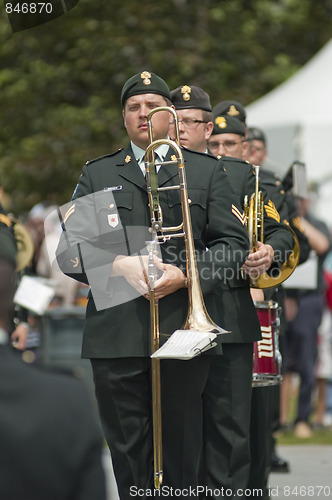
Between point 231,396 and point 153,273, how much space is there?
2.58 feet

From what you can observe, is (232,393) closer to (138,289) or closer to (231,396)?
(231,396)

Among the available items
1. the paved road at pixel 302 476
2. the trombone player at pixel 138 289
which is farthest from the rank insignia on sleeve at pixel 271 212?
the paved road at pixel 302 476

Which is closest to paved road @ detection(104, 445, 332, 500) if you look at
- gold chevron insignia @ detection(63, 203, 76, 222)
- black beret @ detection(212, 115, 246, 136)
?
gold chevron insignia @ detection(63, 203, 76, 222)

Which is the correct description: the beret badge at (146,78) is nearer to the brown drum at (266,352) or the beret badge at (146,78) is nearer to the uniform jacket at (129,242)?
the uniform jacket at (129,242)

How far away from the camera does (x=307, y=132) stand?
46.2 feet

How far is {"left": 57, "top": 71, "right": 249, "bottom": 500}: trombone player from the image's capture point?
5.13m

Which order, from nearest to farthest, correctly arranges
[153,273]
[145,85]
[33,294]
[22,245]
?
1. [153,273]
2. [145,85]
3. [22,245]
4. [33,294]

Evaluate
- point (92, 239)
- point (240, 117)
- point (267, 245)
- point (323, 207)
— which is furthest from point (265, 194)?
point (323, 207)

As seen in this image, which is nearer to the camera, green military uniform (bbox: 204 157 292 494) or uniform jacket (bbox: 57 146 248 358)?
uniform jacket (bbox: 57 146 248 358)

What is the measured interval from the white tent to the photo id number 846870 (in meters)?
7.73

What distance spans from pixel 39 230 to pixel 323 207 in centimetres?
398

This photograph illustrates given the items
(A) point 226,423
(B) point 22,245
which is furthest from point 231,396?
(B) point 22,245

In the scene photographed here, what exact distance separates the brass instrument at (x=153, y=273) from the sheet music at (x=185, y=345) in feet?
0.28

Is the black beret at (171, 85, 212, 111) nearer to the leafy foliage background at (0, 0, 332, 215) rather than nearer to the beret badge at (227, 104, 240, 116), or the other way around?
the beret badge at (227, 104, 240, 116)
